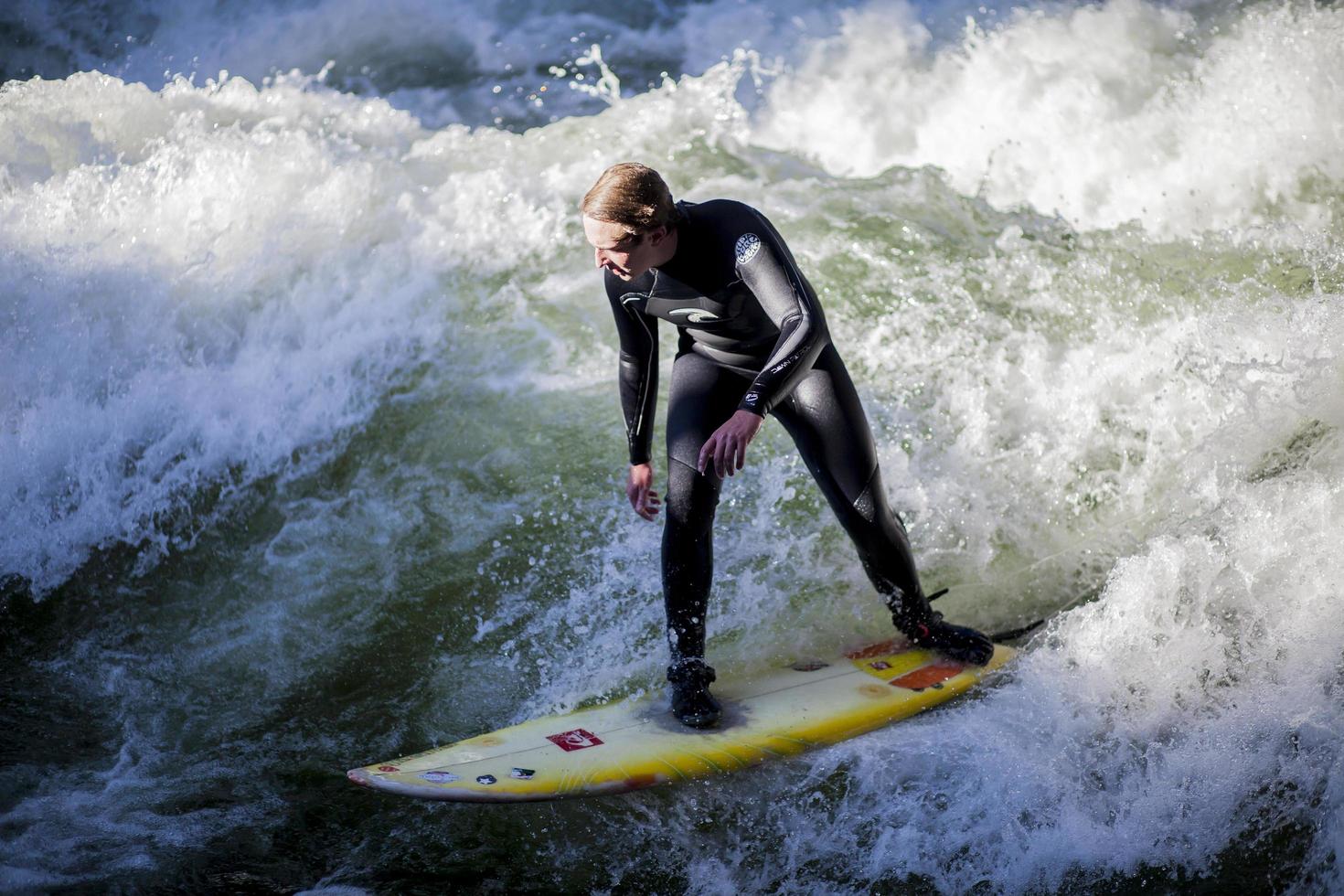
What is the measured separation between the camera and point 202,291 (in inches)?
228

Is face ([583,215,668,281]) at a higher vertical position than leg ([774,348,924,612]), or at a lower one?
higher

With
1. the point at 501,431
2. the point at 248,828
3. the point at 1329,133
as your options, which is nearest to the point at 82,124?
the point at 501,431

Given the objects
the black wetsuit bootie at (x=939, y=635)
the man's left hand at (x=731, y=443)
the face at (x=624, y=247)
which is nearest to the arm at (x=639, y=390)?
the face at (x=624, y=247)

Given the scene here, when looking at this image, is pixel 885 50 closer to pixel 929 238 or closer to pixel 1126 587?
pixel 929 238

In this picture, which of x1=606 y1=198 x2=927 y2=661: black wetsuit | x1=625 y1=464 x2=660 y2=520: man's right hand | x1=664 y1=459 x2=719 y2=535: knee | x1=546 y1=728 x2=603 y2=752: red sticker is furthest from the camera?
x1=625 y1=464 x2=660 y2=520: man's right hand

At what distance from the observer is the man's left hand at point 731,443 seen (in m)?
3.03

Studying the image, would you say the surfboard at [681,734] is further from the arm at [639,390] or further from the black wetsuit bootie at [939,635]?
the arm at [639,390]

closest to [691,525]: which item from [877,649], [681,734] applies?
[681,734]

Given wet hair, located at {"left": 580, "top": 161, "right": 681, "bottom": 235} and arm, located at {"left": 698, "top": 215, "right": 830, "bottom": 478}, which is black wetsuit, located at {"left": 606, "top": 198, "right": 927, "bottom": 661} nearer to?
arm, located at {"left": 698, "top": 215, "right": 830, "bottom": 478}

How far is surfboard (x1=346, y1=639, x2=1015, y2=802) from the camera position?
3.32 m

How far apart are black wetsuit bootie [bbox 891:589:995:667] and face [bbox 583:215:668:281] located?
1484 mm

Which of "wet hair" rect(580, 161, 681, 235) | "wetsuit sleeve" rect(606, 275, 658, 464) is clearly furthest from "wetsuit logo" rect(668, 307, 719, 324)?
"wet hair" rect(580, 161, 681, 235)

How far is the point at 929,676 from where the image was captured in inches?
151

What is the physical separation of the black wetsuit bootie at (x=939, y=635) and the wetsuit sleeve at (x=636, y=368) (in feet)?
3.39
